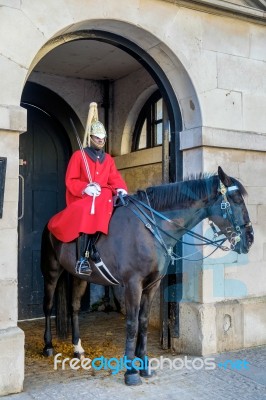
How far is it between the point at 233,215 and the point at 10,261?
6.58ft

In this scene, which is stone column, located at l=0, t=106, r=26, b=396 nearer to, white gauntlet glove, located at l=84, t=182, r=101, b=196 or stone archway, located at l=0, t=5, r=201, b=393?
white gauntlet glove, located at l=84, t=182, r=101, b=196

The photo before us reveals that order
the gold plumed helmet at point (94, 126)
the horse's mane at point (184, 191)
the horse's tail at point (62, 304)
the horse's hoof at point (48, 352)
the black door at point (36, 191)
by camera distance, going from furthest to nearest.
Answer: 1. the black door at point (36, 191)
2. the horse's tail at point (62, 304)
3. the horse's hoof at point (48, 352)
4. the gold plumed helmet at point (94, 126)
5. the horse's mane at point (184, 191)

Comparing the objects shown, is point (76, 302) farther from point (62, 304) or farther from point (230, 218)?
point (230, 218)

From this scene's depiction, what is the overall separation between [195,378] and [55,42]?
11.9 feet

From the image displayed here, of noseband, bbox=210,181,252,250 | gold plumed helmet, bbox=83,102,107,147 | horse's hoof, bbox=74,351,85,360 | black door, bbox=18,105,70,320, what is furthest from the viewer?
black door, bbox=18,105,70,320

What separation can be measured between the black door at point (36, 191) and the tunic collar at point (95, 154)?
89.9 inches

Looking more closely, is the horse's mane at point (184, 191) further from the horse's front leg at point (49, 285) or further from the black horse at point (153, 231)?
the horse's front leg at point (49, 285)

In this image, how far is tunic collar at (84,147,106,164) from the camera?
4.84m

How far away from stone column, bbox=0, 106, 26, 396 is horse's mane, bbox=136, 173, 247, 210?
4.13ft

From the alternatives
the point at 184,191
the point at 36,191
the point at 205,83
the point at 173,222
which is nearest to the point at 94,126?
the point at 184,191

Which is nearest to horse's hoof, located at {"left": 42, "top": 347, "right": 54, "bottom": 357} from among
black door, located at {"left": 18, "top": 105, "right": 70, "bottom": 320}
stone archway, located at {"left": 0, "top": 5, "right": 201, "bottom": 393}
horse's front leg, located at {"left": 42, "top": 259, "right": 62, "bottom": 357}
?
horse's front leg, located at {"left": 42, "top": 259, "right": 62, "bottom": 357}

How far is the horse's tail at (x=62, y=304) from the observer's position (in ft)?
18.1

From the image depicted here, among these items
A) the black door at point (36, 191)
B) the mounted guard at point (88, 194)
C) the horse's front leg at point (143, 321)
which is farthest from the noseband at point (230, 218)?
the black door at point (36, 191)

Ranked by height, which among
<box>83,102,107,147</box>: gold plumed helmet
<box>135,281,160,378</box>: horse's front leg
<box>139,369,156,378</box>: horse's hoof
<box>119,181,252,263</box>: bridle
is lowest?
<box>139,369,156,378</box>: horse's hoof
